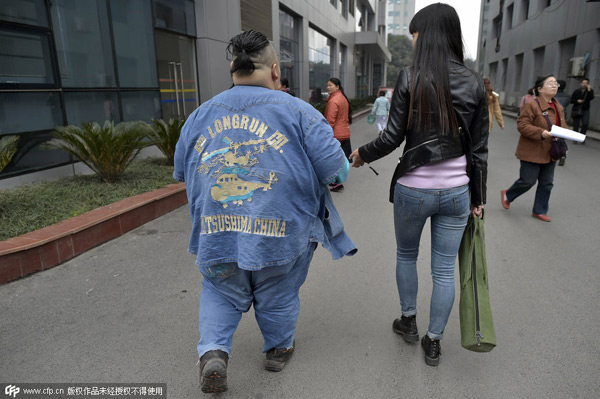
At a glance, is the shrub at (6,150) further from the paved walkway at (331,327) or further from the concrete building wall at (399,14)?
the concrete building wall at (399,14)

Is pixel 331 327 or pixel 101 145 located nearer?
pixel 331 327

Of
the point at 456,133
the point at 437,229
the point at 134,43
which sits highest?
the point at 134,43

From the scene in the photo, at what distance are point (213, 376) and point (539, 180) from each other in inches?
189

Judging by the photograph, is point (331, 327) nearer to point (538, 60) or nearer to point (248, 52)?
point (248, 52)

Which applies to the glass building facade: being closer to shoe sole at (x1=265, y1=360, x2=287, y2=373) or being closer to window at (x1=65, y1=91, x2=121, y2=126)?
window at (x1=65, y1=91, x2=121, y2=126)

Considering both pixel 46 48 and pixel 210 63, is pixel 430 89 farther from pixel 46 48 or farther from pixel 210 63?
pixel 210 63

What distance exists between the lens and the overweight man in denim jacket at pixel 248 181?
2.04 meters

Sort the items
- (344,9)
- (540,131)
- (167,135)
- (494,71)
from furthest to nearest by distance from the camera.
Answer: (494,71), (344,9), (167,135), (540,131)

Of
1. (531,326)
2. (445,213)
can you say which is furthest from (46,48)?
(531,326)

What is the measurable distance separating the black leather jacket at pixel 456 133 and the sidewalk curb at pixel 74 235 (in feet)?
11.0

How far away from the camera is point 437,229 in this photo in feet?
7.95

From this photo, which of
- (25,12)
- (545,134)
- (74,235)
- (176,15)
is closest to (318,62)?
(176,15)

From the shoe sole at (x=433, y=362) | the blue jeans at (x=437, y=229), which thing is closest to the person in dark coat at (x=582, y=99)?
the blue jeans at (x=437, y=229)

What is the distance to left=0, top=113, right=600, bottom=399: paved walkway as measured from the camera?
2.44 m
